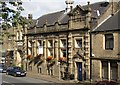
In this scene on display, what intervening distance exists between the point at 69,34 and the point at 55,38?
12.5 feet

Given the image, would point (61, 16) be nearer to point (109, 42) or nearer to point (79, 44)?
point (79, 44)

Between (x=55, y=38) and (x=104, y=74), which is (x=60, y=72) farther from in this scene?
(x=104, y=74)

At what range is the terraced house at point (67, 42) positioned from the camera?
34312 millimetres

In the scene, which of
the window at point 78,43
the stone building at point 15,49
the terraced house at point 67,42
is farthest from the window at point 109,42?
the stone building at point 15,49

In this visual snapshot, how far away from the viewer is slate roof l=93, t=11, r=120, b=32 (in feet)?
102

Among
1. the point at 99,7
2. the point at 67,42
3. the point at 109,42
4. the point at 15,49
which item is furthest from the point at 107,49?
the point at 15,49

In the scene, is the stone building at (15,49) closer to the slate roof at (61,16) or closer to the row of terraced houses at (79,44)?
the row of terraced houses at (79,44)

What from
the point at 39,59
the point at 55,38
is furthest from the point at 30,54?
the point at 55,38

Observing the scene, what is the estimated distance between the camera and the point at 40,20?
50406mm

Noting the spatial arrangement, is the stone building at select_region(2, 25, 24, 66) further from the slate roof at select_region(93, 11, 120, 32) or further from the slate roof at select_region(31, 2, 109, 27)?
the slate roof at select_region(93, 11, 120, 32)

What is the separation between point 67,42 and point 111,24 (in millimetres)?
7863

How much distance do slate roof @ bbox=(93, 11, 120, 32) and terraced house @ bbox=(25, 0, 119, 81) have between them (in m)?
0.79

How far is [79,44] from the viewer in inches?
1428

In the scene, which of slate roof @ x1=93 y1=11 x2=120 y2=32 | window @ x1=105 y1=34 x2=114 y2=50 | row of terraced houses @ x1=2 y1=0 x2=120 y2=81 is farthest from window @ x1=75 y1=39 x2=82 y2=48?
window @ x1=105 y1=34 x2=114 y2=50
